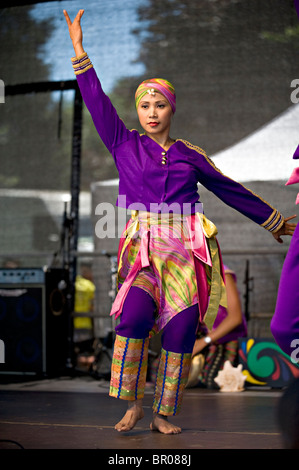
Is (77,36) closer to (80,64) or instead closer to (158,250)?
(80,64)

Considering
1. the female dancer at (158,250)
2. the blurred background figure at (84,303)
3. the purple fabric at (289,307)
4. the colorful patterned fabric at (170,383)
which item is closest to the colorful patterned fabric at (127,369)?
the female dancer at (158,250)

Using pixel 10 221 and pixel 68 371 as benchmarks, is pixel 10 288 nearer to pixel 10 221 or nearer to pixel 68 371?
pixel 68 371

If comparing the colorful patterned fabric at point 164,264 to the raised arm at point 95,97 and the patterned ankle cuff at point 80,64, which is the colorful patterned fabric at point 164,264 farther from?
the patterned ankle cuff at point 80,64

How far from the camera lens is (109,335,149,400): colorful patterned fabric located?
2752 mm

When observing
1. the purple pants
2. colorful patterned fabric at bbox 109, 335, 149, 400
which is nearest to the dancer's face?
the purple pants

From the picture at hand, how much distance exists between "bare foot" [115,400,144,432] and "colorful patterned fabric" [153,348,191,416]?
0.08 meters

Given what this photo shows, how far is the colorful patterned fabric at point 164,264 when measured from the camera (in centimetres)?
285

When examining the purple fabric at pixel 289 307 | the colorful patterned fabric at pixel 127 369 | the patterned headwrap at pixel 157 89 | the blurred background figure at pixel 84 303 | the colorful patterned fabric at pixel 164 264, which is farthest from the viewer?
the blurred background figure at pixel 84 303

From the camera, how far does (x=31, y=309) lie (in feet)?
17.7

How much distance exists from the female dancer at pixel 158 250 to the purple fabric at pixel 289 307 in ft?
2.20

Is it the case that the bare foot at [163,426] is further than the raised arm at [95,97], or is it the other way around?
the raised arm at [95,97]

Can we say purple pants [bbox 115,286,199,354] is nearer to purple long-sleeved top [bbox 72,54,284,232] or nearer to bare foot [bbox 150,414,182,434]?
bare foot [bbox 150,414,182,434]

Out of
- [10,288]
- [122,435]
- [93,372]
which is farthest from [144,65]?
[122,435]

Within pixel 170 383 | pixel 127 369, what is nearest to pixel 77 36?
pixel 127 369
